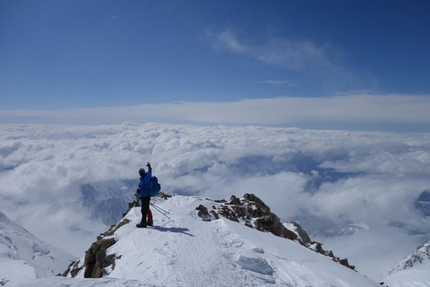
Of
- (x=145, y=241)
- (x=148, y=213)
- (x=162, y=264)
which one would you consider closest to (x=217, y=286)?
(x=162, y=264)

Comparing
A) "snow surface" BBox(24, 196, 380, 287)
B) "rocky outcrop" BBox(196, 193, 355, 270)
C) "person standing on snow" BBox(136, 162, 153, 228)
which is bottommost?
"rocky outcrop" BBox(196, 193, 355, 270)

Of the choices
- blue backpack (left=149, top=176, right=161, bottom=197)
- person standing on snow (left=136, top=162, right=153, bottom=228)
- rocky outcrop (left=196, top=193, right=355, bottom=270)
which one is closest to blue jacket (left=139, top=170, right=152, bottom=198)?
person standing on snow (left=136, top=162, right=153, bottom=228)

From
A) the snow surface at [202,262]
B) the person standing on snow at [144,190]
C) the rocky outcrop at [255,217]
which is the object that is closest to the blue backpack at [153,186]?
the person standing on snow at [144,190]

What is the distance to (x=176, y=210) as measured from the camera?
56.7 feet

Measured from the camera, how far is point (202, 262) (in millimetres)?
8414

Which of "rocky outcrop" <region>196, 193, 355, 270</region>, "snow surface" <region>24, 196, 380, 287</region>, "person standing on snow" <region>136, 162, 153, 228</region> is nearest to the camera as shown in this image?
"snow surface" <region>24, 196, 380, 287</region>

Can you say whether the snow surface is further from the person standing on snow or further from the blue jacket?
the blue jacket

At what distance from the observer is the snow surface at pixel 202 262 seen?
7.14 m

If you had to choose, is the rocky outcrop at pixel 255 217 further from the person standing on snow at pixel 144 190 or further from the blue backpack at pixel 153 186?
the blue backpack at pixel 153 186

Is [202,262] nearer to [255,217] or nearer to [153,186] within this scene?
[153,186]

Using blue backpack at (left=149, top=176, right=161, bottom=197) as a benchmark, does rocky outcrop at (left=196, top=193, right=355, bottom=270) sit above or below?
below

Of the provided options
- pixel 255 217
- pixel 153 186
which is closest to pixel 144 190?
pixel 153 186

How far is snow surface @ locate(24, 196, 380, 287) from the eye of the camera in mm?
7145

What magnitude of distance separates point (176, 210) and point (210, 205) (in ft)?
19.6
